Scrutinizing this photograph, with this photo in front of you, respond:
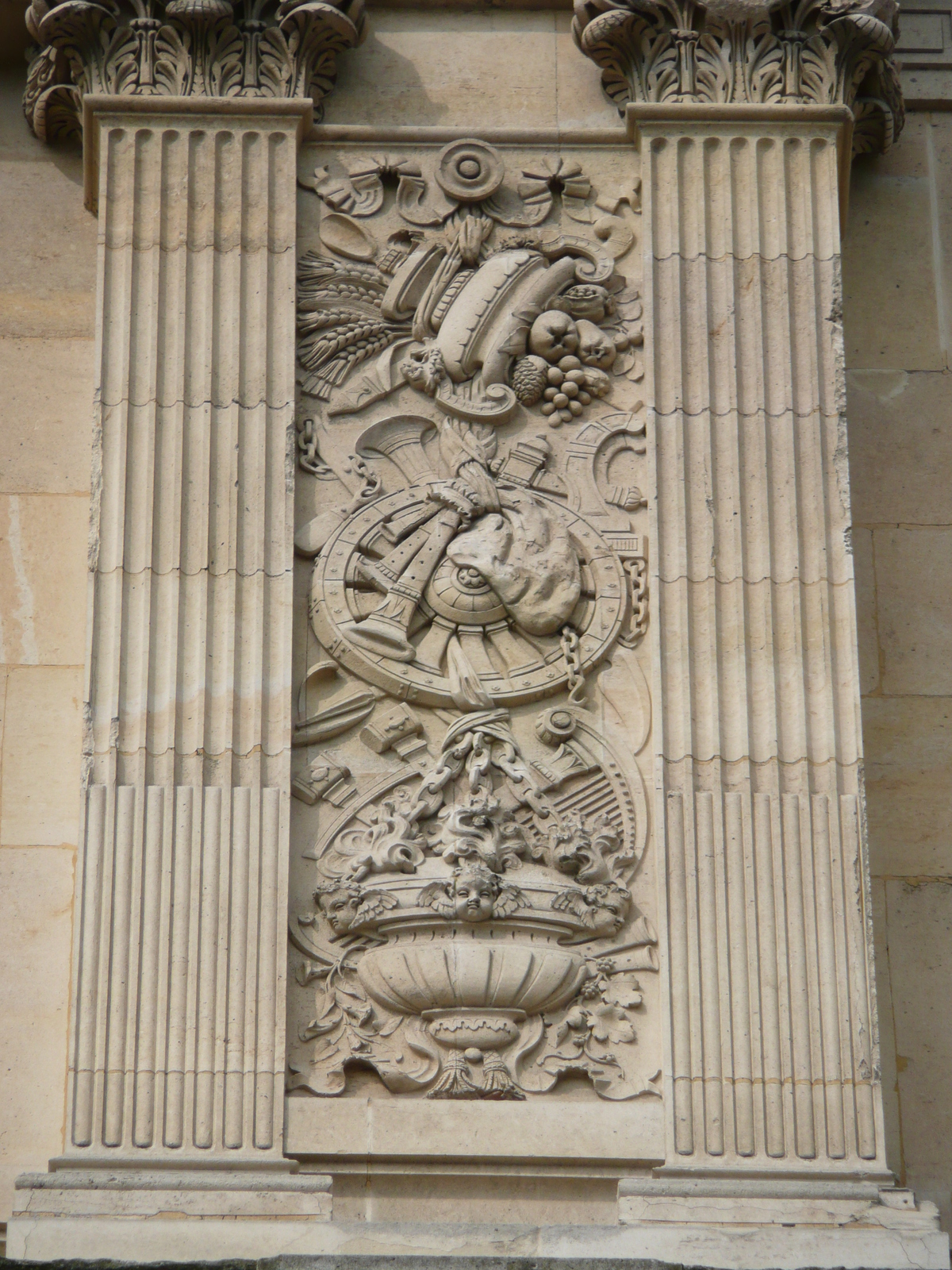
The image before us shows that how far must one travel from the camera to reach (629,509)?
9.70 meters

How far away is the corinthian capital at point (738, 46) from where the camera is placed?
1014cm

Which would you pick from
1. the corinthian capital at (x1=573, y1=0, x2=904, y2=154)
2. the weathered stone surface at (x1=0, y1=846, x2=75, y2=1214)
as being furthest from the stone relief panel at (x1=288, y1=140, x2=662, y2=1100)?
the weathered stone surface at (x1=0, y1=846, x2=75, y2=1214)

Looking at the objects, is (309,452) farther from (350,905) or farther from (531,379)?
(350,905)

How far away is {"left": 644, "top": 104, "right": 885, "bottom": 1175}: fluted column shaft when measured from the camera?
8.71 meters

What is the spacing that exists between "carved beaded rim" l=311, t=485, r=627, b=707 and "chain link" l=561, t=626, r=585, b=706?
0.06 feet

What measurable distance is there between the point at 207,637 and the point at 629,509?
6.64 ft

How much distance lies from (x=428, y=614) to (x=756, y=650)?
58.4 inches

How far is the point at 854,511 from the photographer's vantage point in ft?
33.9

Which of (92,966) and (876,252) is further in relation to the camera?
(876,252)

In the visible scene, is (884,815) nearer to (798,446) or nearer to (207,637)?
(798,446)

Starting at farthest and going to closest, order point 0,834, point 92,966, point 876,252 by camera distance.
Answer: point 876,252
point 0,834
point 92,966

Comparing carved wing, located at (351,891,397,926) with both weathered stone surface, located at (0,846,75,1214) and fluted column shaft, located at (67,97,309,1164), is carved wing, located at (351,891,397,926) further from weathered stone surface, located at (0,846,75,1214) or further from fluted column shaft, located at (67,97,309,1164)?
weathered stone surface, located at (0,846,75,1214)

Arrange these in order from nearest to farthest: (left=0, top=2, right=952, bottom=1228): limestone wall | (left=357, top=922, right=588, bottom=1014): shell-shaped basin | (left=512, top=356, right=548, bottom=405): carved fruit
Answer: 1. (left=357, top=922, right=588, bottom=1014): shell-shaped basin
2. (left=0, top=2, right=952, bottom=1228): limestone wall
3. (left=512, top=356, right=548, bottom=405): carved fruit

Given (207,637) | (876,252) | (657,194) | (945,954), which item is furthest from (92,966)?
(876,252)
